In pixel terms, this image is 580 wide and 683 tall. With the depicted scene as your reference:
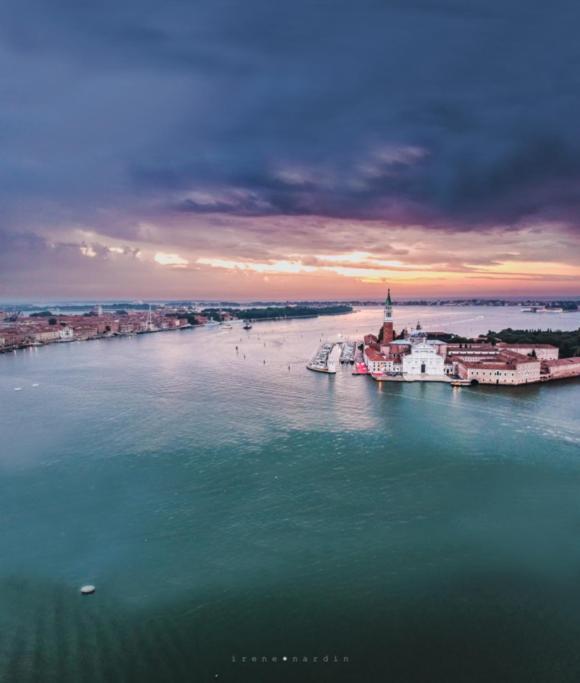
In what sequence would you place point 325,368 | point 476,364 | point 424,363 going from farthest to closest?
1. point 325,368
2. point 424,363
3. point 476,364

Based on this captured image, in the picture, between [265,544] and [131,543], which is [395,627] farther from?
[131,543]

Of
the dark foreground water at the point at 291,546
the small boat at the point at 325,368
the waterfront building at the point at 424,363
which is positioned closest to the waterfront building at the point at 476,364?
the waterfront building at the point at 424,363

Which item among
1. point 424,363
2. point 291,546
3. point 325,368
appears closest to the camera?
point 291,546

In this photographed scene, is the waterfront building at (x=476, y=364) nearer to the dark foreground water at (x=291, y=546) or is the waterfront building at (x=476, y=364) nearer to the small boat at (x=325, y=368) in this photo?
the small boat at (x=325, y=368)

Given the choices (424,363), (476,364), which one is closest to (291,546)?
(476,364)

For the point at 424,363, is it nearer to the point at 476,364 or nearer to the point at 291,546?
the point at 476,364

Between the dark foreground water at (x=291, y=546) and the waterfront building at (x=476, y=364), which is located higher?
the waterfront building at (x=476, y=364)

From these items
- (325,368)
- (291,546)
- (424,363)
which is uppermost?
(424,363)

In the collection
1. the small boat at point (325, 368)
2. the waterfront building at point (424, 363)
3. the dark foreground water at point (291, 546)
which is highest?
the waterfront building at point (424, 363)

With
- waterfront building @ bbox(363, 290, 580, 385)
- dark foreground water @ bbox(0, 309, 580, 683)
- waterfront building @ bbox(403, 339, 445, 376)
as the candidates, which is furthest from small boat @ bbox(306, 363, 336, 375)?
dark foreground water @ bbox(0, 309, 580, 683)
